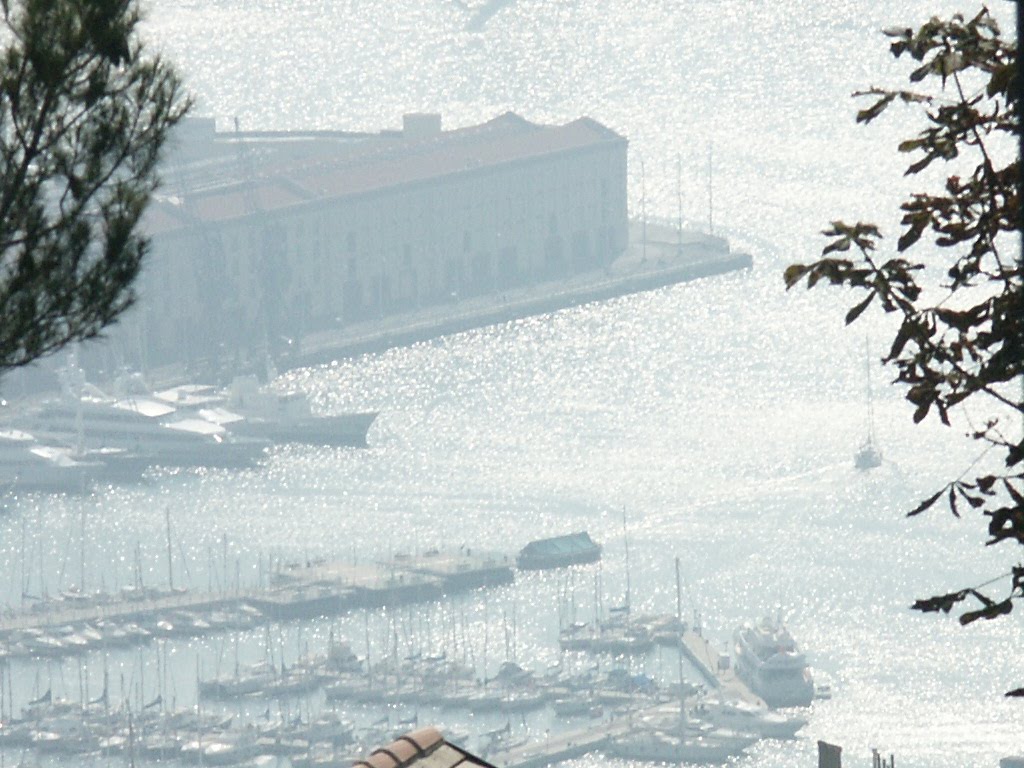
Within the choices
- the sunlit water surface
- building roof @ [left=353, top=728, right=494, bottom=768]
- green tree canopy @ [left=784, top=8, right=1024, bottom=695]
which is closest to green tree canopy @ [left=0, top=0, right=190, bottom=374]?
building roof @ [left=353, top=728, right=494, bottom=768]

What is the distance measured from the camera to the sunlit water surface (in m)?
16.3

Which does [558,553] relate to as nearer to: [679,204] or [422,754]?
[679,204]

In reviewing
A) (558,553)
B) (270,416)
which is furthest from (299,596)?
(270,416)

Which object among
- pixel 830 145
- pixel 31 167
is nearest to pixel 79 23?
pixel 31 167

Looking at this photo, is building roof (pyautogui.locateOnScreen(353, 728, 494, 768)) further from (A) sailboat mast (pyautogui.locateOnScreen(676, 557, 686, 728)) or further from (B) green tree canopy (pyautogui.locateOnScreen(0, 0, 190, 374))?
(A) sailboat mast (pyautogui.locateOnScreen(676, 557, 686, 728))

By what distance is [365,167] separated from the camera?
2953cm

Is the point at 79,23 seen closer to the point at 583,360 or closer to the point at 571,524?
the point at 571,524

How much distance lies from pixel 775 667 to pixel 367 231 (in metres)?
13.7

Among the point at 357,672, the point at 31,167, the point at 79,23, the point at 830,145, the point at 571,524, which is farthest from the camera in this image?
the point at 830,145

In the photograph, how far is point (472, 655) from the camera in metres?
16.7

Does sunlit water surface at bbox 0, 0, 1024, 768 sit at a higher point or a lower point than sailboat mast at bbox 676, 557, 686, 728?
higher

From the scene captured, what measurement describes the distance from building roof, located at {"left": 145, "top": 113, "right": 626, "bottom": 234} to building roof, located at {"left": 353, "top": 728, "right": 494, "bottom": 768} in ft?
80.2

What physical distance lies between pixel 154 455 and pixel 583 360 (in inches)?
159

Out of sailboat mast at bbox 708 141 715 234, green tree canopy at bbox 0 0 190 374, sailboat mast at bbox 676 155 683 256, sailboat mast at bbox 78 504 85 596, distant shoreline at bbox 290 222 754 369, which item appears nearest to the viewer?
green tree canopy at bbox 0 0 190 374
